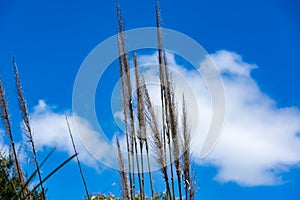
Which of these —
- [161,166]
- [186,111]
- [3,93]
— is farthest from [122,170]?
[3,93]

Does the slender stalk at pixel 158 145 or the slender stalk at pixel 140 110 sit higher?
the slender stalk at pixel 140 110

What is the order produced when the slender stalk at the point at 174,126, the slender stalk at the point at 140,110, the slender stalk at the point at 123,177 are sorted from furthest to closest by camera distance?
the slender stalk at the point at 140,110, the slender stalk at the point at 123,177, the slender stalk at the point at 174,126

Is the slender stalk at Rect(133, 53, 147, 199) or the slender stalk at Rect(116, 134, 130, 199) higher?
the slender stalk at Rect(133, 53, 147, 199)

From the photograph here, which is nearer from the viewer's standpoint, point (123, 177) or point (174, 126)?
point (174, 126)

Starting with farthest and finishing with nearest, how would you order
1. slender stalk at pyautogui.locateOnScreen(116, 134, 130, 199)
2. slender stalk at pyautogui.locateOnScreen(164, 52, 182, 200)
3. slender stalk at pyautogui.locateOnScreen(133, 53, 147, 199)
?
slender stalk at pyautogui.locateOnScreen(133, 53, 147, 199) → slender stalk at pyautogui.locateOnScreen(116, 134, 130, 199) → slender stalk at pyautogui.locateOnScreen(164, 52, 182, 200)

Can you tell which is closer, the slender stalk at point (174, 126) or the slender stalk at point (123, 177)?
the slender stalk at point (174, 126)

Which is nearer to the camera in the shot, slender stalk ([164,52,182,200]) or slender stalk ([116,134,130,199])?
slender stalk ([164,52,182,200])

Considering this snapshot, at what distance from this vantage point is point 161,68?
3221 millimetres

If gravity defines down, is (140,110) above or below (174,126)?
above

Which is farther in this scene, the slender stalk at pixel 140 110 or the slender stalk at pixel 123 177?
the slender stalk at pixel 140 110

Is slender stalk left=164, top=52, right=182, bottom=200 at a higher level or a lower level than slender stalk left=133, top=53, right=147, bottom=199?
lower

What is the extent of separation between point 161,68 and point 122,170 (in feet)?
2.77

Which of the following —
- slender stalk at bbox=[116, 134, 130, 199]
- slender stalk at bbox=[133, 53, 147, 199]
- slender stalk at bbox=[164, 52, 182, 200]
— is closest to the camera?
slender stalk at bbox=[164, 52, 182, 200]

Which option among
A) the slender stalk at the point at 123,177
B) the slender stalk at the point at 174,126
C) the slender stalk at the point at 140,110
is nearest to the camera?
the slender stalk at the point at 174,126
